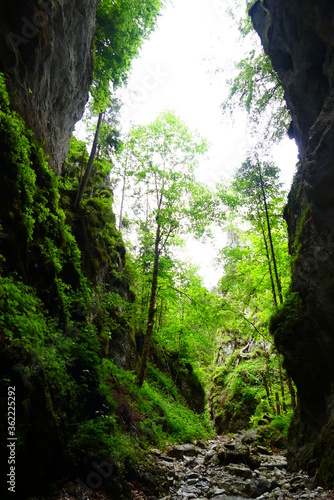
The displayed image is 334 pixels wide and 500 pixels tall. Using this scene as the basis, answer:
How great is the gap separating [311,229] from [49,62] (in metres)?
9.59

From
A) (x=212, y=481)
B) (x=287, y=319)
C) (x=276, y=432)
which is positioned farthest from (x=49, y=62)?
(x=276, y=432)

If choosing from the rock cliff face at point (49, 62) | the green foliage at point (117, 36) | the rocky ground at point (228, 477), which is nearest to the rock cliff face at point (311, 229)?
the rocky ground at point (228, 477)

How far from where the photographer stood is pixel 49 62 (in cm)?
914

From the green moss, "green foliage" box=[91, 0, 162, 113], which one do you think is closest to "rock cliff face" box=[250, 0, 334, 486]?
the green moss

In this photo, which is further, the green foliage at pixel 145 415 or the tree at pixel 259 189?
the tree at pixel 259 189

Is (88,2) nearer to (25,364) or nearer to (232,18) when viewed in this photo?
(232,18)

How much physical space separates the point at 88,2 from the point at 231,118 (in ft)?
24.8

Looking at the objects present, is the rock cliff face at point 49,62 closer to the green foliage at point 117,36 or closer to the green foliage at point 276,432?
the green foliage at point 117,36

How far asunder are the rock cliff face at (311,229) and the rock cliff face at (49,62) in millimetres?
7154

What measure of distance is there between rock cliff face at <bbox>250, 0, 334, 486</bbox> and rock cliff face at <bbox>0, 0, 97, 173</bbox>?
7154mm

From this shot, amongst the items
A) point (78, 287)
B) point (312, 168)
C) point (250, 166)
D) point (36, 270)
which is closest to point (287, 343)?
point (312, 168)

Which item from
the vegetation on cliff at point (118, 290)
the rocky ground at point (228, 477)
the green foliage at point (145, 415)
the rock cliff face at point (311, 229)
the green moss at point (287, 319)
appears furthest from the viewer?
the green foliage at point (145, 415)

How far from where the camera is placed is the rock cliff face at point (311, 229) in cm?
771

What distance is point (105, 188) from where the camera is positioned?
19016 mm
